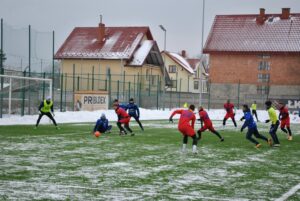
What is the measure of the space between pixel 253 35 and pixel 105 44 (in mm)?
18717

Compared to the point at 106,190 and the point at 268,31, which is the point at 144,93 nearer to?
the point at 268,31

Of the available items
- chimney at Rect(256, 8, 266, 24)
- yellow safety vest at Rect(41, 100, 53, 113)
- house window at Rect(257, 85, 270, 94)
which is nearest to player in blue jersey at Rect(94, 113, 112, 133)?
yellow safety vest at Rect(41, 100, 53, 113)

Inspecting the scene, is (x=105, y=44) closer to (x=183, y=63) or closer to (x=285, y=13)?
(x=285, y=13)

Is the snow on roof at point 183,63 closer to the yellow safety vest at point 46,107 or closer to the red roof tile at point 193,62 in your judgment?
the red roof tile at point 193,62

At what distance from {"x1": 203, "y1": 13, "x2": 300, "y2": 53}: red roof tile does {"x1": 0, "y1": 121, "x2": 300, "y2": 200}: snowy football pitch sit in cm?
4725

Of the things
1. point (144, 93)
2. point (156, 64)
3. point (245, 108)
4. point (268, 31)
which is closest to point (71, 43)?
point (156, 64)

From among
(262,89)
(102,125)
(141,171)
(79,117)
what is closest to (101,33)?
(262,89)

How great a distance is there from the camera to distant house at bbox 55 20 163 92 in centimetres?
6062

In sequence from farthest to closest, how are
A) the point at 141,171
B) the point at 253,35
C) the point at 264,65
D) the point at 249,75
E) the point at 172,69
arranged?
1. the point at 172,69
2. the point at 253,35
3. the point at 249,75
4. the point at 264,65
5. the point at 141,171

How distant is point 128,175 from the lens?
11.7m

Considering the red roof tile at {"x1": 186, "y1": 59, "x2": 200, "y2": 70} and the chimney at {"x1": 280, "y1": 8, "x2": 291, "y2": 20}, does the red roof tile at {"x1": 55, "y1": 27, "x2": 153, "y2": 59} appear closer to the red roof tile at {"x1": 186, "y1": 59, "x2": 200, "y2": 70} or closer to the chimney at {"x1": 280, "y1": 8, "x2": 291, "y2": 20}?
the chimney at {"x1": 280, "y1": 8, "x2": 291, "y2": 20}

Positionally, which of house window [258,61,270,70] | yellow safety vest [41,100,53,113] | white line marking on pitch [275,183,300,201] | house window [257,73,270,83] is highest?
house window [258,61,270,70]

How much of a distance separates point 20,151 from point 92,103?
79.6ft

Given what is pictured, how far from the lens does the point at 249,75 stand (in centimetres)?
6588
